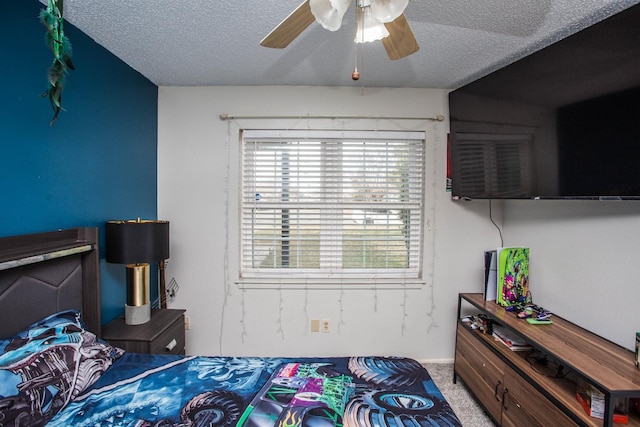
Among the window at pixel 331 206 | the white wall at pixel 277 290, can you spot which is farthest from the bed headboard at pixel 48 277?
the window at pixel 331 206

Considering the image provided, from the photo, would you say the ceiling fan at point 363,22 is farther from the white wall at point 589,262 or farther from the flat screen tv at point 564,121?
the white wall at point 589,262

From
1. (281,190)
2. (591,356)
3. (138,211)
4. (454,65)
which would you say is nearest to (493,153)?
(454,65)

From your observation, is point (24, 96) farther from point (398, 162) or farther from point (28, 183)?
point (398, 162)

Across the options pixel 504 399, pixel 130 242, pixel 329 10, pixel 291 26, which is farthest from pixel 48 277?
pixel 504 399

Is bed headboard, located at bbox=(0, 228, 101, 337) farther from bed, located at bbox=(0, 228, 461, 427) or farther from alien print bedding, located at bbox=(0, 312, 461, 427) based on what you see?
alien print bedding, located at bbox=(0, 312, 461, 427)

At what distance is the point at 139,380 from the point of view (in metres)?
1.36

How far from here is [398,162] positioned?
2.61 metres

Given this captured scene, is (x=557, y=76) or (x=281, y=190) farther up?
(x=557, y=76)

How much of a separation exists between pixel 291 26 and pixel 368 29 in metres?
0.32

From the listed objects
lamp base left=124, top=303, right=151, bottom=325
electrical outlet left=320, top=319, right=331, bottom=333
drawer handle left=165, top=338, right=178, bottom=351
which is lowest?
electrical outlet left=320, top=319, right=331, bottom=333

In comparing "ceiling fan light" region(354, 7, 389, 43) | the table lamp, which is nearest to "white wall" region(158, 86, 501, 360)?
the table lamp

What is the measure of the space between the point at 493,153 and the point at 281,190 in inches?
65.6

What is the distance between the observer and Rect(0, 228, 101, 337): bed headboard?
1.31 metres

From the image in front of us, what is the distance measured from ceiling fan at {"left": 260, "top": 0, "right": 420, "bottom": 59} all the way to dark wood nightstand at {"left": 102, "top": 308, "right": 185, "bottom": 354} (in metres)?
1.79
